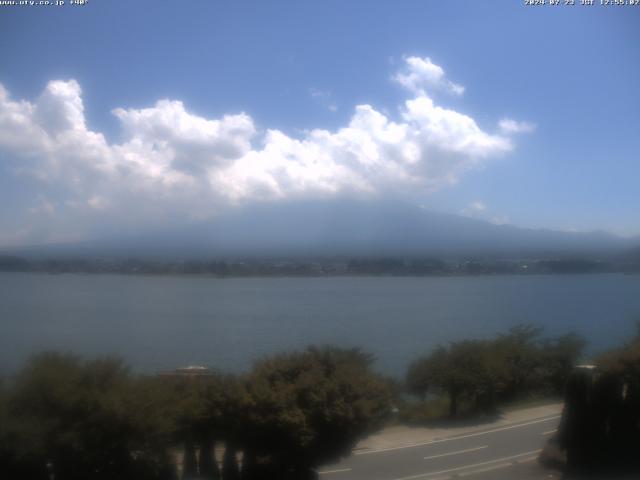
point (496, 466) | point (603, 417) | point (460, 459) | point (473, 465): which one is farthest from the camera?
point (460, 459)

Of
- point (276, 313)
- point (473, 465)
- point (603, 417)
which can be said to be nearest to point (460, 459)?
point (473, 465)

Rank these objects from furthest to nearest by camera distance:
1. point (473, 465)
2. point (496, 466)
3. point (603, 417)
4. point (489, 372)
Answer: point (489, 372) → point (473, 465) → point (496, 466) → point (603, 417)

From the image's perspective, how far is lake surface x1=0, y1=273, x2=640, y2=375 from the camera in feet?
52.4

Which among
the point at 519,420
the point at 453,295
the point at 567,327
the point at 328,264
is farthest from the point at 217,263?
the point at 519,420

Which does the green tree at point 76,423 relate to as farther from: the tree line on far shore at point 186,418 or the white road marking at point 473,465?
the white road marking at point 473,465

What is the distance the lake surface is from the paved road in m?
2.54

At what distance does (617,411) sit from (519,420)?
3.94 m

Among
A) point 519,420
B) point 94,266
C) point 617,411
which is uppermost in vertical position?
point 94,266

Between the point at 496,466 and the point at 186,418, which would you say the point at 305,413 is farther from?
the point at 496,466

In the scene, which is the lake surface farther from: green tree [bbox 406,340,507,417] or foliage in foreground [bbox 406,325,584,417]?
green tree [bbox 406,340,507,417]

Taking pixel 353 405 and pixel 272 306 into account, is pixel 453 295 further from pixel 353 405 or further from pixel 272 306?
pixel 353 405

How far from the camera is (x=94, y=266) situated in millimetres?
27078

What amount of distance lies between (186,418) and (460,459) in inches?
190

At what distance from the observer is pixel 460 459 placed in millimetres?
9883
